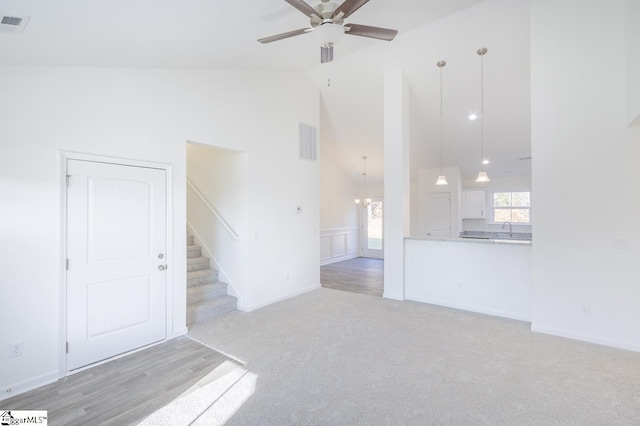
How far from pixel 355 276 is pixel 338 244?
8.04 feet

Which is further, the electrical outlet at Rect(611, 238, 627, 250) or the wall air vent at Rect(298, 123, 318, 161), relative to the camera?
the wall air vent at Rect(298, 123, 318, 161)

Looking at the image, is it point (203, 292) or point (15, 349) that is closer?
point (15, 349)

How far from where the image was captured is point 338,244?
9578 millimetres

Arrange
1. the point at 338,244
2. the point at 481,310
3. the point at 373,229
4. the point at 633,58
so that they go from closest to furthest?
the point at 633,58 → the point at 481,310 → the point at 338,244 → the point at 373,229

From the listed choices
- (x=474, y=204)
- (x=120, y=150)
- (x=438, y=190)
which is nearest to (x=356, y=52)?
(x=120, y=150)

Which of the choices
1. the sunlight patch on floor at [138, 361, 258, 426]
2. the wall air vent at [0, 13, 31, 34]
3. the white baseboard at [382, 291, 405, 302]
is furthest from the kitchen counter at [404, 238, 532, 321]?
the wall air vent at [0, 13, 31, 34]

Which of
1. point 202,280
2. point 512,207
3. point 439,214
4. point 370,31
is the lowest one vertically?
point 202,280

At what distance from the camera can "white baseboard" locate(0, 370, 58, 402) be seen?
2.44 m

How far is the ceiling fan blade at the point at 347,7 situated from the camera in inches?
91.8

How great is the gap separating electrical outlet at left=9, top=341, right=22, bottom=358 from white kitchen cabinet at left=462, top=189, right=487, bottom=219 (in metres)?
8.86

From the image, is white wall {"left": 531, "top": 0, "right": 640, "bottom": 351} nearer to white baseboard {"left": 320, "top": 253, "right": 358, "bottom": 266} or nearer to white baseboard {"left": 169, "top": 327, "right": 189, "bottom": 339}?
white baseboard {"left": 169, "top": 327, "right": 189, "bottom": 339}

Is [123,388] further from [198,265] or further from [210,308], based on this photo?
[198,265]

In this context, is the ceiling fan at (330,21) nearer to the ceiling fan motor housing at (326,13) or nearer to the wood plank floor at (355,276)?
the ceiling fan motor housing at (326,13)

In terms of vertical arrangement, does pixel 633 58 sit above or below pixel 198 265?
above
